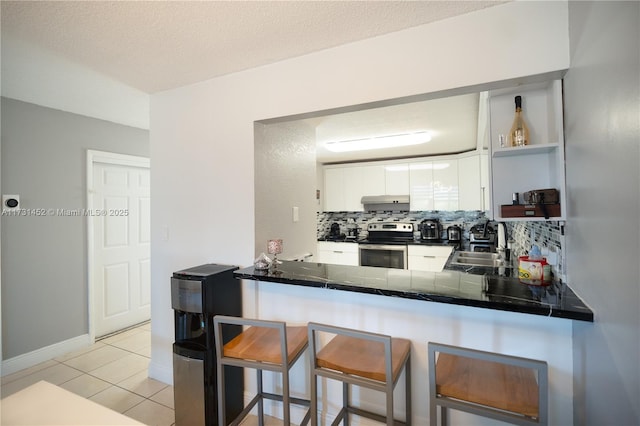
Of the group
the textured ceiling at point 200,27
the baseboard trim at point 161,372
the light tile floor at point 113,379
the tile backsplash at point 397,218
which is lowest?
the light tile floor at point 113,379

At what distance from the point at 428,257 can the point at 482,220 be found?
1.03 m

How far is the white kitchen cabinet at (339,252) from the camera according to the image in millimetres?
4801

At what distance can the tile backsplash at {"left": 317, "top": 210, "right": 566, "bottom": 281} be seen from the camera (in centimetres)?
157

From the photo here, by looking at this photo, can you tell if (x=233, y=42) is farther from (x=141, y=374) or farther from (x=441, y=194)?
(x=441, y=194)

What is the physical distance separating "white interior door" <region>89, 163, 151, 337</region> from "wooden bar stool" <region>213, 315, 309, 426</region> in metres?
2.35

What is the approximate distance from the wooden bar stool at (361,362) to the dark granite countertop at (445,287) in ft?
0.91

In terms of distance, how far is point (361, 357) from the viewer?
1410 millimetres

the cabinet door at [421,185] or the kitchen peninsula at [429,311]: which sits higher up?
the cabinet door at [421,185]

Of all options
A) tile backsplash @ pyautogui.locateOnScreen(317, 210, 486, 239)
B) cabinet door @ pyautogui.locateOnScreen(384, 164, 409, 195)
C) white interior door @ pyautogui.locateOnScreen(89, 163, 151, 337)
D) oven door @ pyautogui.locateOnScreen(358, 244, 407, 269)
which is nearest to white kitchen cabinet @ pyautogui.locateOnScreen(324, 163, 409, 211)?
cabinet door @ pyautogui.locateOnScreen(384, 164, 409, 195)

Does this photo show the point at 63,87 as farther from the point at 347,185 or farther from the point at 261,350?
the point at 347,185

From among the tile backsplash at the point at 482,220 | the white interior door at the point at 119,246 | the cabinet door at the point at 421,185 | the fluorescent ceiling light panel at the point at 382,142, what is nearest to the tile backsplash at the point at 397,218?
the tile backsplash at the point at 482,220

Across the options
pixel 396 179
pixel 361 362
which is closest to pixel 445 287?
pixel 361 362

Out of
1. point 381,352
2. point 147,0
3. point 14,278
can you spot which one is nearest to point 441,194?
point 381,352

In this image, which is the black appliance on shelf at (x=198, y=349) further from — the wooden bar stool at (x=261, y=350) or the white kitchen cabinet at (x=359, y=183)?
the white kitchen cabinet at (x=359, y=183)
